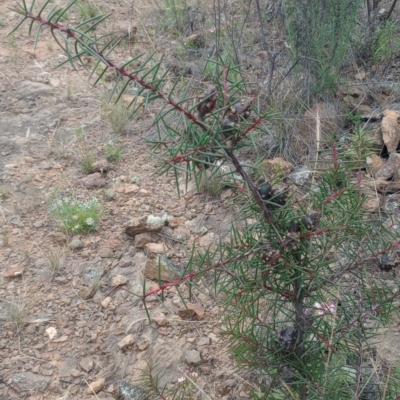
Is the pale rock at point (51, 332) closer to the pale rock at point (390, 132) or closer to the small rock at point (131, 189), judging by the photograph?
the small rock at point (131, 189)

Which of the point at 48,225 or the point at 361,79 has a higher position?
the point at 361,79

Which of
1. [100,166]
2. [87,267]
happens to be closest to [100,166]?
[100,166]

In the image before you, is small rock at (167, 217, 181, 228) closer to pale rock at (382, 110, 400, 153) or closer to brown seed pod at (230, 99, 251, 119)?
pale rock at (382, 110, 400, 153)

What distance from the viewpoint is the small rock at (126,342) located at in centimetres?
240

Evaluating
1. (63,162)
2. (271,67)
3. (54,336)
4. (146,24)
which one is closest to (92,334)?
(54,336)

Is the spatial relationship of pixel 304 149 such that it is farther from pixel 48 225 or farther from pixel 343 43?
pixel 48 225

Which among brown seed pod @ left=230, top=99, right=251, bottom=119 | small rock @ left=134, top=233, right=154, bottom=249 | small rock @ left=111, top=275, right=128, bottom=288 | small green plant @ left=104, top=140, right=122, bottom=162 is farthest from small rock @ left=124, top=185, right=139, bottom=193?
brown seed pod @ left=230, top=99, right=251, bottom=119

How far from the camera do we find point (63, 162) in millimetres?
3529

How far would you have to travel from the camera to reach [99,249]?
2.90 metres

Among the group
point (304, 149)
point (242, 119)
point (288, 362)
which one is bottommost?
point (304, 149)

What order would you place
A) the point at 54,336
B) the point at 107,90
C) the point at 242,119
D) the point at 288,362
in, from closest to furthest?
the point at 242,119 < the point at 288,362 < the point at 54,336 < the point at 107,90

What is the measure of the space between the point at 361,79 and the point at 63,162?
191 centimetres

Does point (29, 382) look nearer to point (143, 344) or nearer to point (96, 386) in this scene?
point (96, 386)

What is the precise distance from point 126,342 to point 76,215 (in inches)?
33.0
